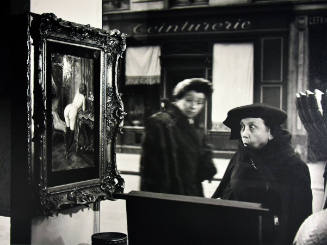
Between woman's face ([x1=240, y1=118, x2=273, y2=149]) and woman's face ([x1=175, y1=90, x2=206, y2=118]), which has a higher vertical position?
woman's face ([x1=175, y1=90, x2=206, y2=118])

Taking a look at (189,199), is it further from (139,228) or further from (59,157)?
(59,157)

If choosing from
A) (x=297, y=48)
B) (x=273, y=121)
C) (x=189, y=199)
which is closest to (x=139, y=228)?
(x=189, y=199)

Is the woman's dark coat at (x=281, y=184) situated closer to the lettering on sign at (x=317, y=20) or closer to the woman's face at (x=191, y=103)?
the woman's face at (x=191, y=103)

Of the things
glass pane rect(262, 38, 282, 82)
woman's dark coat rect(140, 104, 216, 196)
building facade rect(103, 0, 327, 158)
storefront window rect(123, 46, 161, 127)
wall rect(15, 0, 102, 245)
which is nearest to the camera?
wall rect(15, 0, 102, 245)

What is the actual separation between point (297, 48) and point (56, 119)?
1.97 meters

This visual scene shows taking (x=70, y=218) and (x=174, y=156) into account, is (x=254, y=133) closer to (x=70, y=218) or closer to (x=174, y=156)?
(x=174, y=156)

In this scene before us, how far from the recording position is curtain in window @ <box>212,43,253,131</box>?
11.2 ft

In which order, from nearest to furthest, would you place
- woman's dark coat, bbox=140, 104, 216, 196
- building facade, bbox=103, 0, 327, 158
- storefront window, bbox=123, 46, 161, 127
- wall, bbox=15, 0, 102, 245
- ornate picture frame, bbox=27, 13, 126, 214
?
ornate picture frame, bbox=27, 13, 126, 214 < wall, bbox=15, 0, 102, 245 < building facade, bbox=103, 0, 327, 158 < woman's dark coat, bbox=140, 104, 216, 196 < storefront window, bbox=123, 46, 161, 127

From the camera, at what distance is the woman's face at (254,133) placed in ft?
10.8

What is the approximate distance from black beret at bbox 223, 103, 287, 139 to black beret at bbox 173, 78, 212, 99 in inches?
11.1

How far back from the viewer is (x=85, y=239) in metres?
3.65

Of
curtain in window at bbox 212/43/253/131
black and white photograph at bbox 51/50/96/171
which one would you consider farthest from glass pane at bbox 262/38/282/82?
black and white photograph at bbox 51/50/96/171

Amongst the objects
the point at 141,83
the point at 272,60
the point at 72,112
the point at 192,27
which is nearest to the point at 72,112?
the point at 72,112

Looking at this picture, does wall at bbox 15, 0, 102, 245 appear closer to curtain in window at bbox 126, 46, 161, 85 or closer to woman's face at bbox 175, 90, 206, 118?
curtain in window at bbox 126, 46, 161, 85
